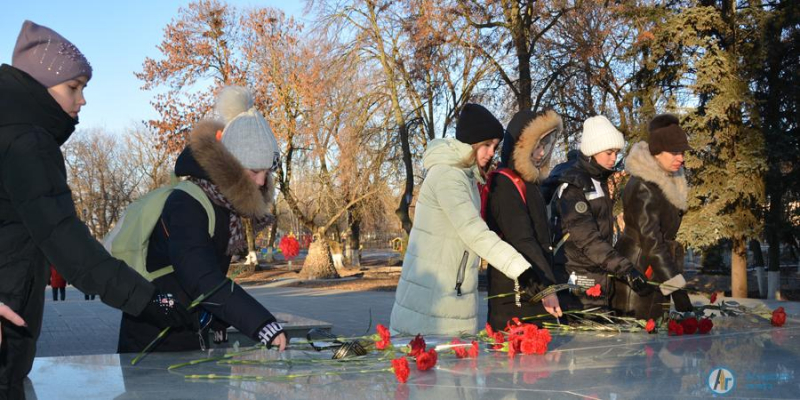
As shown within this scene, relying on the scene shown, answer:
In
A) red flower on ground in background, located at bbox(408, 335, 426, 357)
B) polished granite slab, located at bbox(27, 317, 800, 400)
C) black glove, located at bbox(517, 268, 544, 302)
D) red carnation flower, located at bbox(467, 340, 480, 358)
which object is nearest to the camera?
polished granite slab, located at bbox(27, 317, 800, 400)

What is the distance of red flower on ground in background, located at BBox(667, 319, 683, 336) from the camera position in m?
3.91

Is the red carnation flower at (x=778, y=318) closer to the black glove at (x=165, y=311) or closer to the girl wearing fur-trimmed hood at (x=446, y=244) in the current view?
the girl wearing fur-trimmed hood at (x=446, y=244)

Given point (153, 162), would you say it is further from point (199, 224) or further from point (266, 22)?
point (199, 224)

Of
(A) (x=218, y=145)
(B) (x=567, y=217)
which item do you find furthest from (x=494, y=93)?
(A) (x=218, y=145)

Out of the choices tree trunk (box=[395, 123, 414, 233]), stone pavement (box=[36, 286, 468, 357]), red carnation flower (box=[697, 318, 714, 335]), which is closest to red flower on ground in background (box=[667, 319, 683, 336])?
red carnation flower (box=[697, 318, 714, 335])

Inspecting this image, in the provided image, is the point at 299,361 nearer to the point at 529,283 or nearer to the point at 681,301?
the point at 529,283

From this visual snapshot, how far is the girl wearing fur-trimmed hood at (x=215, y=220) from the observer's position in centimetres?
319

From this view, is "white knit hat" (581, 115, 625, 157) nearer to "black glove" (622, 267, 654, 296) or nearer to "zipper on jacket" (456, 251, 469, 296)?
"black glove" (622, 267, 654, 296)

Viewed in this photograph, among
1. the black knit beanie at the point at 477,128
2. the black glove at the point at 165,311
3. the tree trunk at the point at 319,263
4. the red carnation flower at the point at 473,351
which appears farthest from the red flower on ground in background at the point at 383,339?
the tree trunk at the point at 319,263

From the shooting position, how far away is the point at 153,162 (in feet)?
169

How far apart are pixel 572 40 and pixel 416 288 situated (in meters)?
17.1

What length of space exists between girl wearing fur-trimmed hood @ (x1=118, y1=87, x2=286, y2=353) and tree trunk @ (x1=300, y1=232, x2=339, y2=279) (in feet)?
77.7

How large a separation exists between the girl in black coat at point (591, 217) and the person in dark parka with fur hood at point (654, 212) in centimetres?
12

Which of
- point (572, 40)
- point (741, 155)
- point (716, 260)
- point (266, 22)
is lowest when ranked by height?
point (716, 260)
